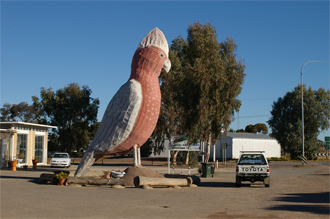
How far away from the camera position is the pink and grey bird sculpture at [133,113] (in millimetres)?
18375

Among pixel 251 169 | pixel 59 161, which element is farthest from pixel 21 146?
pixel 251 169

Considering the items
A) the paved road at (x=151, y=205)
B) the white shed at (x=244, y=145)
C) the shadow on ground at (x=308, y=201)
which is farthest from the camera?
the white shed at (x=244, y=145)

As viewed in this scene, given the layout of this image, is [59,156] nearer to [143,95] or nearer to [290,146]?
[143,95]

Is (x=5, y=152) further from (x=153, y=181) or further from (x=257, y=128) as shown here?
(x=257, y=128)

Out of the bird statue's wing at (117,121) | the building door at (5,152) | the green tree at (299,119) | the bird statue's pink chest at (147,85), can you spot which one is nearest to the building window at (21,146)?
the building door at (5,152)

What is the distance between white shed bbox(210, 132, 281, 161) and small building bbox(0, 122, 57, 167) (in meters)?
33.8

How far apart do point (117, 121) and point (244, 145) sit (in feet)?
167

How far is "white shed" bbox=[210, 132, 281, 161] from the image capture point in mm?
64562

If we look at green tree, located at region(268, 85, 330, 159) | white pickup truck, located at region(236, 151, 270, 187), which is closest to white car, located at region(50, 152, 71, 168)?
white pickup truck, located at region(236, 151, 270, 187)

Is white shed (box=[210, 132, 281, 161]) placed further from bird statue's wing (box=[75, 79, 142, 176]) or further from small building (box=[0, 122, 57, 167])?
bird statue's wing (box=[75, 79, 142, 176])

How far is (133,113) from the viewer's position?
18312mm

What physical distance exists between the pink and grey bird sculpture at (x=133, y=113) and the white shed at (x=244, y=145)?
46.4m

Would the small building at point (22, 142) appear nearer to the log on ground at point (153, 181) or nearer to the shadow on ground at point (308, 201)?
the log on ground at point (153, 181)

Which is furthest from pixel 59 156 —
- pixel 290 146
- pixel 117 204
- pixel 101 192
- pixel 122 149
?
pixel 290 146
